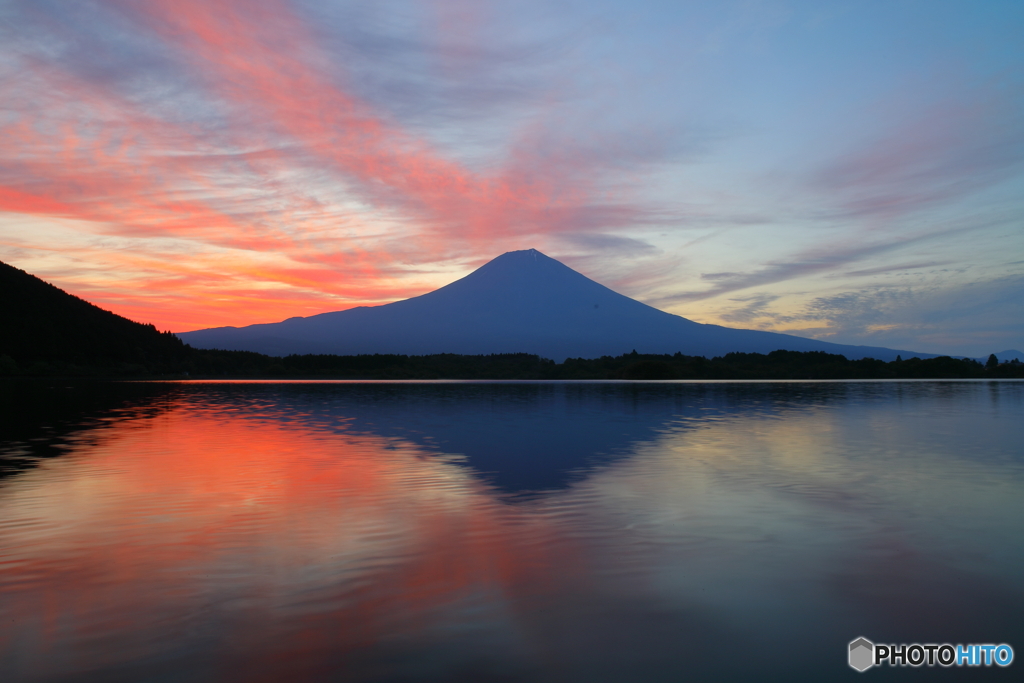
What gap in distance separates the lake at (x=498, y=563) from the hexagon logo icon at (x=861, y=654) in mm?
92

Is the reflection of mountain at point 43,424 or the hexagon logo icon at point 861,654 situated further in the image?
the reflection of mountain at point 43,424

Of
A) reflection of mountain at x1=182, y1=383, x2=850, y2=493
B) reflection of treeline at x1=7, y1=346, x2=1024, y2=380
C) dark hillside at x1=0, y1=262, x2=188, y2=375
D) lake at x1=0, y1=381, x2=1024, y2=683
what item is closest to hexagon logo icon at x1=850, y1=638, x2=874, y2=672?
lake at x1=0, y1=381, x2=1024, y2=683

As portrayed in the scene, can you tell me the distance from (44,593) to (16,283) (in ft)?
430

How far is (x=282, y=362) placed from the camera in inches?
5231

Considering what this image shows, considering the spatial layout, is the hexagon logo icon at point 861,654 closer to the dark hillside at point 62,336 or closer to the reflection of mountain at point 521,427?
the reflection of mountain at point 521,427

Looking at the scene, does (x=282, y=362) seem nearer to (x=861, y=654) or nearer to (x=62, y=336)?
(x=62, y=336)

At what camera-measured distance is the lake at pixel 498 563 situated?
513 centimetres

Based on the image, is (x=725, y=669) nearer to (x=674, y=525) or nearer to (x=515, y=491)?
(x=674, y=525)

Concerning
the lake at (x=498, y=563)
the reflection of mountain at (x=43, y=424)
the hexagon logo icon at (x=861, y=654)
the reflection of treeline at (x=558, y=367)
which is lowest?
the hexagon logo icon at (x=861, y=654)

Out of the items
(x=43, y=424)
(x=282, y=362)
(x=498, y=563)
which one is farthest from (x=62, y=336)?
(x=498, y=563)

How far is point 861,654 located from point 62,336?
127 metres

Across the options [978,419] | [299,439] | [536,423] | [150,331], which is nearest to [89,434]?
[299,439]

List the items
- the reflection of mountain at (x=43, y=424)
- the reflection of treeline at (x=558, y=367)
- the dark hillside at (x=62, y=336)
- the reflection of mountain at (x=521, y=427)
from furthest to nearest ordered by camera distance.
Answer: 1. the reflection of treeline at (x=558, y=367)
2. the dark hillside at (x=62, y=336)
3. the reflection of mountain at (x=43, y=424)
4. the reflection of mountain at (x=521, y=427)

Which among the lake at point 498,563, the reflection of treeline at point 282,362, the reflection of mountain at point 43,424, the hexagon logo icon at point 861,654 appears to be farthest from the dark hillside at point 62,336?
the hexagon logo icon at point 861,654
